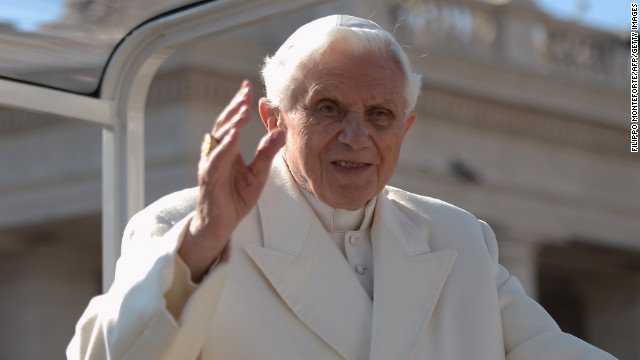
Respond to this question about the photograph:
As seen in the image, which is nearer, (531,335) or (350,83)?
(350,83)

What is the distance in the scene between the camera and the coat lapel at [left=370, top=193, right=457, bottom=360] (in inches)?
129

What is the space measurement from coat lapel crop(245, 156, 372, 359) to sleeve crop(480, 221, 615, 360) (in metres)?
0.34

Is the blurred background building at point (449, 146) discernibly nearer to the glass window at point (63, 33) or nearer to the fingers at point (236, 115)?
the glass window at point (63, 33)

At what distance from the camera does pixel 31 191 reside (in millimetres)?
17250

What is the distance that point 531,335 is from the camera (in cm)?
344

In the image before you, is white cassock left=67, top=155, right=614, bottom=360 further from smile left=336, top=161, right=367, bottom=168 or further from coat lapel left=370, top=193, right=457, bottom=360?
smile left=336, top=161, right=367, bottom=168

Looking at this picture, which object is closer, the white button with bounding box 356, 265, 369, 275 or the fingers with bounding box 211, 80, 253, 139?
the fingers with bounding box 211, 80, 253, 139

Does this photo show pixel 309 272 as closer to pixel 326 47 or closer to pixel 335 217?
pixel 335 217

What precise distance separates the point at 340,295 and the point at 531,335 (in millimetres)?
433

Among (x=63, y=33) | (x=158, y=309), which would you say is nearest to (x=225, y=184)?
(x=158, y=309)

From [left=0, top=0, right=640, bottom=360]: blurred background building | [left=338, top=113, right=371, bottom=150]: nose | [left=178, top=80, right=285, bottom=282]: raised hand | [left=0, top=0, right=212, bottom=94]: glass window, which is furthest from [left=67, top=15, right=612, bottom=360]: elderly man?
[left=0, top=0, right=640, bottom=360]: blurred background building

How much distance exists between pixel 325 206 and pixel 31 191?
556 inches

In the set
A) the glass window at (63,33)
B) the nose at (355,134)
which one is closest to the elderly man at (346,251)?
the nose at (355,134)

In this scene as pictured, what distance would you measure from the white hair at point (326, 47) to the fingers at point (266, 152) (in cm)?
51
